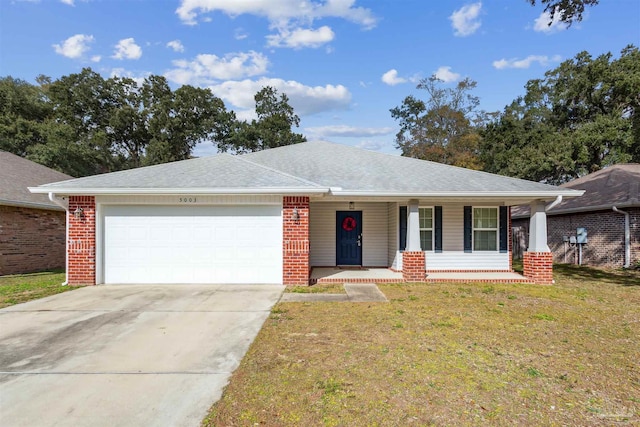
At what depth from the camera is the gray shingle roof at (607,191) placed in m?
12.8

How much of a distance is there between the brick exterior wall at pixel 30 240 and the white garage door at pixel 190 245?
5.32 meters

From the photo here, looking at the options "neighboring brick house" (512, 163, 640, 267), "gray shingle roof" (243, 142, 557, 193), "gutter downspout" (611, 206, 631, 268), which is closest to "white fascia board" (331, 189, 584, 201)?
"gray shingle roof" (243, 142, 557, 193)

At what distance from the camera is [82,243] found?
892 centimetres

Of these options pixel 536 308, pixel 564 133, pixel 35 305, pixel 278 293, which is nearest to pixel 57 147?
pixel 35 305

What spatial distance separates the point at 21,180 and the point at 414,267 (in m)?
15.3

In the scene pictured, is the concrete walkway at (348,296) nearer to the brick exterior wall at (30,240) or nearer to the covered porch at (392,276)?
the covered porch at (392,276)

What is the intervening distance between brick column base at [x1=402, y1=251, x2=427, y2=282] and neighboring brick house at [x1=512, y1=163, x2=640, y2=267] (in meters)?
8.40

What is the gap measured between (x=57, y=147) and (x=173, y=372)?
83.3 ft

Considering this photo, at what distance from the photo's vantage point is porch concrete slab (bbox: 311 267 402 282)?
9898mm

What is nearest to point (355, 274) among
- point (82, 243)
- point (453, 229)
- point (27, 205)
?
point (453, 229)

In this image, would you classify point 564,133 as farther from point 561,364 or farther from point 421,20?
point 561,364

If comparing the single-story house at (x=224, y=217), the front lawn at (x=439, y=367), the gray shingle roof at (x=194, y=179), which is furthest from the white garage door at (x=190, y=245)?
the front lawn at (x=439, y=367)

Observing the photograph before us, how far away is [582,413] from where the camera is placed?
10.1 ft

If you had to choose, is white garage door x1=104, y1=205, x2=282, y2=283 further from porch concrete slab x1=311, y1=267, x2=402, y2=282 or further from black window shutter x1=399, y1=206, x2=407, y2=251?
black window shutter x1=399, y1=206, x2=407, y2=251
